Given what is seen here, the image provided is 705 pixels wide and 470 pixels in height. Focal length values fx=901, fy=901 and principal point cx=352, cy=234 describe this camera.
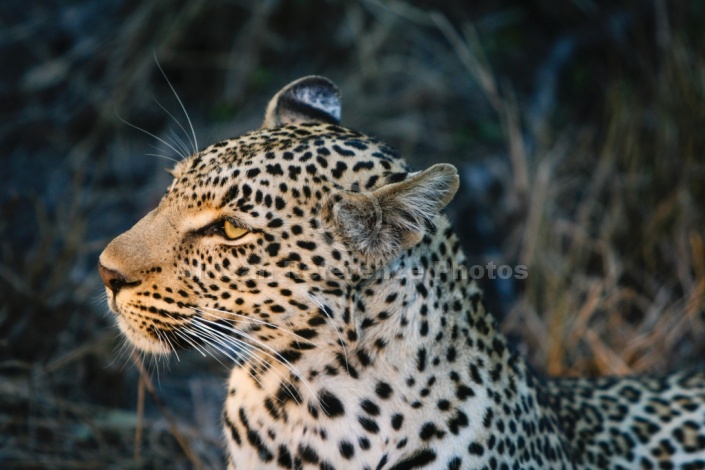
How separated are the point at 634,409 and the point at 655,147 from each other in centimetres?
288

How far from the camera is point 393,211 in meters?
3.19

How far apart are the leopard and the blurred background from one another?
128cm

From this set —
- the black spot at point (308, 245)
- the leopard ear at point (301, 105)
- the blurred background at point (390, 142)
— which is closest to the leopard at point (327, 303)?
the black spot at point (308, 245)

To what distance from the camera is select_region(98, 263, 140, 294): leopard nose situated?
337cm

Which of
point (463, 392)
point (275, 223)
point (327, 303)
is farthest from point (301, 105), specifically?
point (463, 392)

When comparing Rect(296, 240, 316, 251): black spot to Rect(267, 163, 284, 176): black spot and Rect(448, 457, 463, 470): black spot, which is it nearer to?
Rect(267, 163, 284, 176): black spot

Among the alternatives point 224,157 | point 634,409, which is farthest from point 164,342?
point 634,409

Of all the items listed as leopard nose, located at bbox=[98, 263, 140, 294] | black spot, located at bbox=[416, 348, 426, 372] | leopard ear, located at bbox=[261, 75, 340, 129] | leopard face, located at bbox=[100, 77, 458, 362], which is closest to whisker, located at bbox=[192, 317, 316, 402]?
leopard face, located at bbox=[100, 77, 458, 362]

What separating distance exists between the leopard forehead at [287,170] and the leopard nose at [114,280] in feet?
1.18

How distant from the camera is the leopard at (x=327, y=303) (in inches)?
129

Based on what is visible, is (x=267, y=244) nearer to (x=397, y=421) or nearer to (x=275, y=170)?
(x=275, y=170)

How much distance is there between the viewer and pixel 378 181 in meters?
3.32

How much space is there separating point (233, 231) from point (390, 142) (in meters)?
4.34

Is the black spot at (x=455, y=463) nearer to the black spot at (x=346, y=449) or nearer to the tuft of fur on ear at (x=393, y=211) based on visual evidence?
the black spot at (x=346, y=449)
